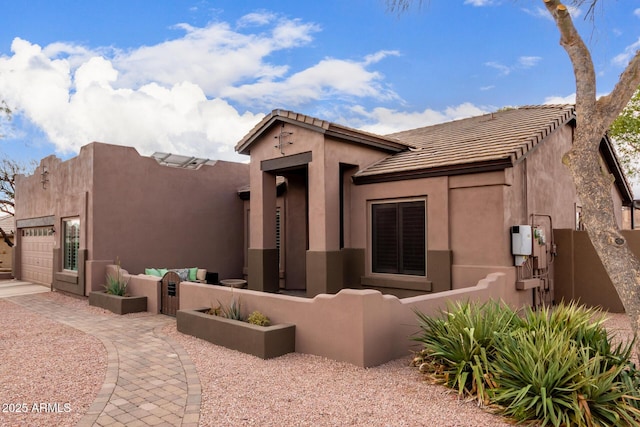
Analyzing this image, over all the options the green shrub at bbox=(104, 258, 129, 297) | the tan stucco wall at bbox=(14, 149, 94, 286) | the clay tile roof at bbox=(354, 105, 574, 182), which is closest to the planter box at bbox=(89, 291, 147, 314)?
the green shrub at bbox=(104, 258, 129, 297)

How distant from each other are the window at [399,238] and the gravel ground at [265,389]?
4.18 meters

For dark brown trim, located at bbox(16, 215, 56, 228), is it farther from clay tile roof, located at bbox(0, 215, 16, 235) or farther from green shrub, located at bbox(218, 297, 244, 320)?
green shrub, located at bbox(218, 297, 244, 320)


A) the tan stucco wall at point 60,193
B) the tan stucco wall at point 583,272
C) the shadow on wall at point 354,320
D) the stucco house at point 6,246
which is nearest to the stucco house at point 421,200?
the tan stucco wall at point 583,272

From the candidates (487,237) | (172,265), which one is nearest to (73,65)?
(172,265)

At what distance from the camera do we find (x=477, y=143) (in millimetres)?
10961

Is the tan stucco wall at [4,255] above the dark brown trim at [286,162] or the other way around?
the other way around

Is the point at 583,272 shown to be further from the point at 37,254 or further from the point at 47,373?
the point at 37,254

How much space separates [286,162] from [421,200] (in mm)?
3786

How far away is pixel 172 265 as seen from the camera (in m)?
15.7

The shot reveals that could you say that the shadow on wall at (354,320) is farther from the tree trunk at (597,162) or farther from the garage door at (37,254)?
the garage door at (37,254)

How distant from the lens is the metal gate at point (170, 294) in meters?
11.3

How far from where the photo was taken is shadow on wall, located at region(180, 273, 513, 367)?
6.69 m

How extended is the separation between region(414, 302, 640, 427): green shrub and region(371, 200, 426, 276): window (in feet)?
13.8

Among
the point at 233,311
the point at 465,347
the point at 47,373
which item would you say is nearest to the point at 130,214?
the point at 233,311
